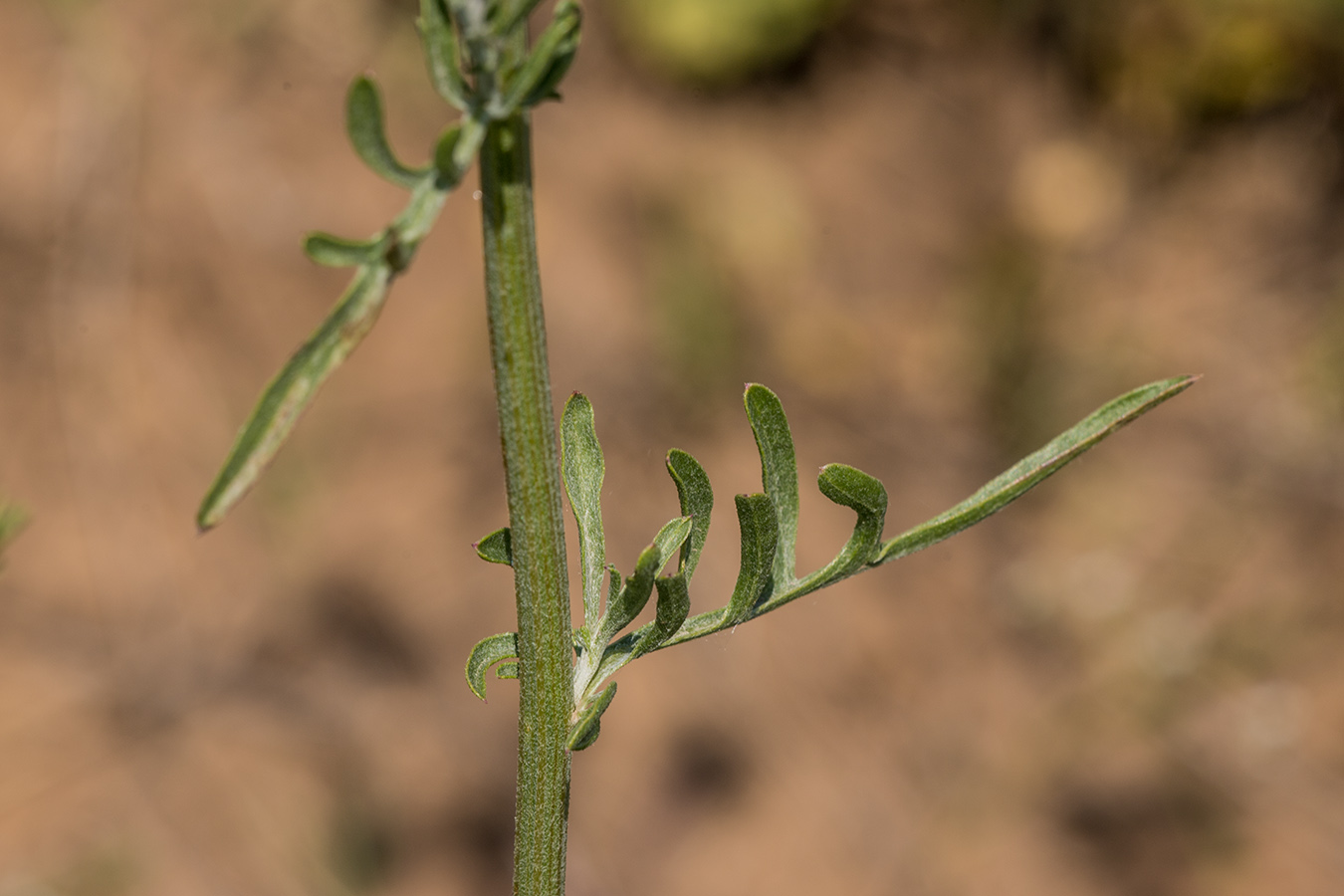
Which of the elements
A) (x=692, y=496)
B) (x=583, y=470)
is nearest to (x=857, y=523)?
(x=692, y=496)

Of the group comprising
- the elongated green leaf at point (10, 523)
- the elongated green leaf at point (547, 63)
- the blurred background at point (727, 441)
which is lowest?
the elongated green leaf at point (10, 523)


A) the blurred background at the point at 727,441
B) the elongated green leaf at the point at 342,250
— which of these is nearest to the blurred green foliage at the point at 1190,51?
the blurred background at the point at 727,441

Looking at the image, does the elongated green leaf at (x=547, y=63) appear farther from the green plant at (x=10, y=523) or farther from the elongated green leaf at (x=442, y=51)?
the green plant at (x=10, y=523)

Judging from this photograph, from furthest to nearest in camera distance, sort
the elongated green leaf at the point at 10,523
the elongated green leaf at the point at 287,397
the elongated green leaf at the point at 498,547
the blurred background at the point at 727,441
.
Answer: the blurred background at the point at 727,441 < the elongated green leaf at the point at 10,523 < the elongated green leaf at the point at 498,547 < the elongated green leaf at the point at 287,397

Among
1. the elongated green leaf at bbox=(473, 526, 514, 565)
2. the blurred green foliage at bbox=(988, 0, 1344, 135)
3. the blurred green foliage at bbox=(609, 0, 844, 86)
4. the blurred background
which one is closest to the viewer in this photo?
the elongated green leaf at bbox=(473, 526, 514, 565)

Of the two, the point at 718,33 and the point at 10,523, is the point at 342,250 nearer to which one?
the point at 10,523

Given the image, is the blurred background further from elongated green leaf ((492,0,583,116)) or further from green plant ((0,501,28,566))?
elongated green leaf ((492,0,583,116))

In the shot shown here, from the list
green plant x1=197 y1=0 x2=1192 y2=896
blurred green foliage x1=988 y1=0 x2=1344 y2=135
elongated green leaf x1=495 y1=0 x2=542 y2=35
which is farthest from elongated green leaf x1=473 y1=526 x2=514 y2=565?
blurred green foliage x1=988 y1=0 x2=1344 y2=135
